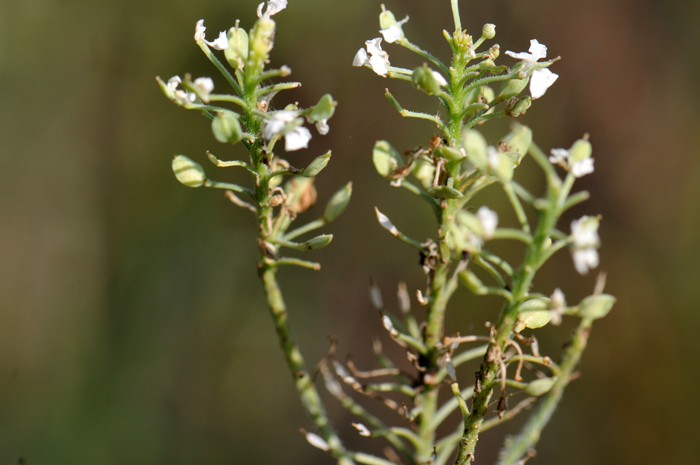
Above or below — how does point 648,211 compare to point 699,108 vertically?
below


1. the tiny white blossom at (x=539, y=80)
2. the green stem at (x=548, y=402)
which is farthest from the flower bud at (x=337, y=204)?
the green stem at (x=548, y=402)

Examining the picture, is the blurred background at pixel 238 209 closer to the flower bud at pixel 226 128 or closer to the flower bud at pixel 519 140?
the flower bud at pixel 519 140

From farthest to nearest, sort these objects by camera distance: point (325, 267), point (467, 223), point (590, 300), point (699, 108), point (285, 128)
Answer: point (325, 267) → point (699, 108) → point (285, 128) → point (590, 300) → point (467, 223)

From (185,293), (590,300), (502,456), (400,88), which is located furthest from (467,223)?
(185,293)

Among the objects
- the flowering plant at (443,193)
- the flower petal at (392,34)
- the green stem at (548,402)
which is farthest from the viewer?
the green stem at (548,402)

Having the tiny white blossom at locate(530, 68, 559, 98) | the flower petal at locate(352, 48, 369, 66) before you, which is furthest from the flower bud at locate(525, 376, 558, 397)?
the flower petal at locate(352, 48, 369, 66)

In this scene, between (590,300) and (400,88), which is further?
(400,88)

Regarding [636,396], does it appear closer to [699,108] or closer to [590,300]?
[699,108]
